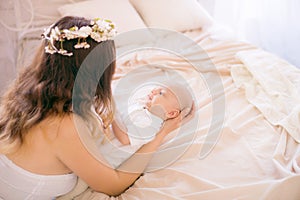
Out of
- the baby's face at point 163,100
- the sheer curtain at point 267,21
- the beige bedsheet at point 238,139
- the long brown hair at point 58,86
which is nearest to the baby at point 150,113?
the baby's face at point 163,100

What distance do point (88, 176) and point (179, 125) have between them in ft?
1.45

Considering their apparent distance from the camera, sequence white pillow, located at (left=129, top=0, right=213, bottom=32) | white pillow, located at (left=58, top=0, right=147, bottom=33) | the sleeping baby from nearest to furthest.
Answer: the sleeping baby → white pillow, located at (left=58, top=0, right=147, bottom=33) → white pillow, located at (left=129, top=0, right=213, bottom=32)

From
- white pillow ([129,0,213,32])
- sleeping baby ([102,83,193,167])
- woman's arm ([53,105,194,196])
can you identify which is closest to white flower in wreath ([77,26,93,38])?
woman's arm ([53,105,194,196])

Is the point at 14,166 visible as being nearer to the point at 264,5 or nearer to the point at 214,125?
the point at 214,125

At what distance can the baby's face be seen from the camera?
138 centimetres

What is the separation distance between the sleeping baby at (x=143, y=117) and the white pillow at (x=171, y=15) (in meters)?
0.91

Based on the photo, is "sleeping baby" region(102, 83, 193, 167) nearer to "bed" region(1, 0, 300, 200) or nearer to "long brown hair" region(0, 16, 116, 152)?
"bed" region(1, 0, 300, 200)

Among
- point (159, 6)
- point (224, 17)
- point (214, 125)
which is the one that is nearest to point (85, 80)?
point (214, 125)

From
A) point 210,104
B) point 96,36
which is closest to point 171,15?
point 210,104

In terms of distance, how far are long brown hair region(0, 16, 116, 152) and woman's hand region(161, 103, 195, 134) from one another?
304 millimetres

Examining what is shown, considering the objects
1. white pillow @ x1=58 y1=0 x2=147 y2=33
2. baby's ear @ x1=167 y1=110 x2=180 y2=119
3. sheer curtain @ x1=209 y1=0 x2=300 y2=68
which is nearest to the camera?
baby's ear @ x1=167 y1=110 x2=180 y2=119

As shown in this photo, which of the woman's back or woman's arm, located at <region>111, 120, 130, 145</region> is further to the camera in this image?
woman's arm, located at <region>111, 120, 130, 145</region>

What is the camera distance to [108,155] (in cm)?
118

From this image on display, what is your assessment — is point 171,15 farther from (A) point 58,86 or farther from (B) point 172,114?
(A) point 58,86
